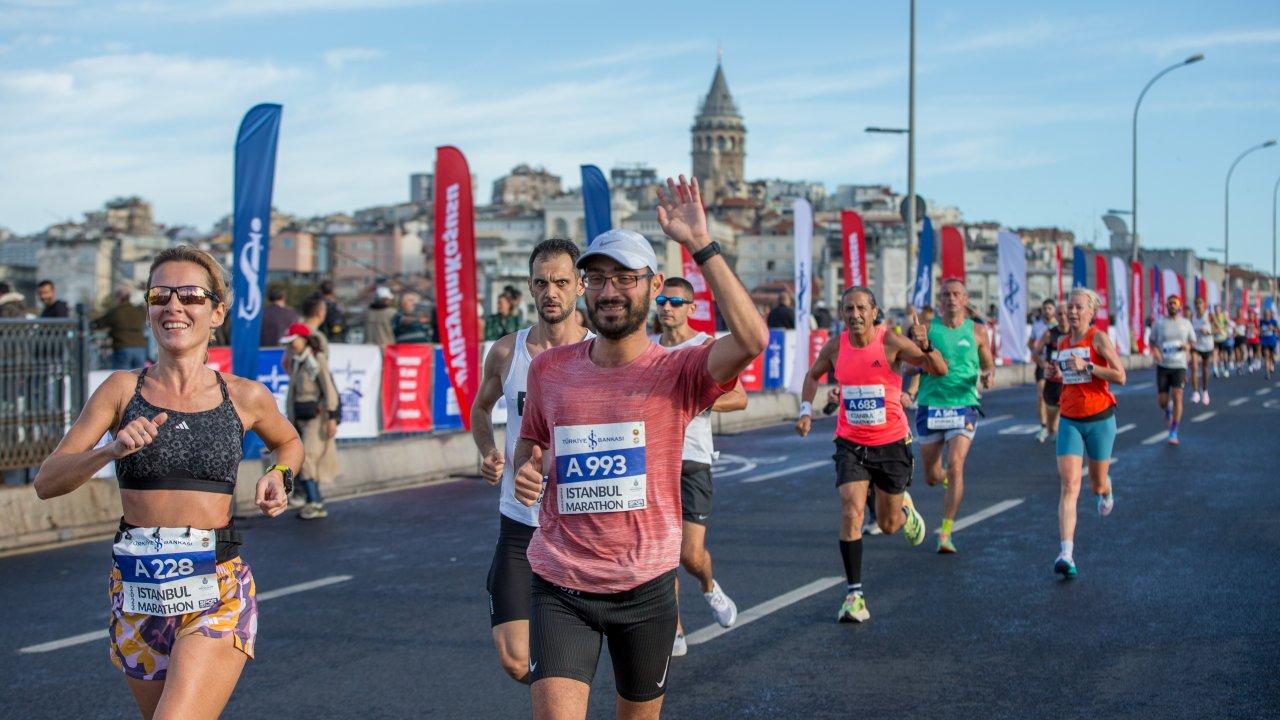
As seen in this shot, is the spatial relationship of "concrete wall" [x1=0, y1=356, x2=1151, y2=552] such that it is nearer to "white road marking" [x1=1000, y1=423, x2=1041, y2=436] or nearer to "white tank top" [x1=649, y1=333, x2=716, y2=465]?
"white road marking" [x1=1000, y1=423, x2=1041, y2=436]

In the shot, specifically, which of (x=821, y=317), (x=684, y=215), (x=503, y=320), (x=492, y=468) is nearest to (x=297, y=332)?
(x=503, y=320)

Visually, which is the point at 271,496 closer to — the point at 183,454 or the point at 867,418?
the point at 183,454

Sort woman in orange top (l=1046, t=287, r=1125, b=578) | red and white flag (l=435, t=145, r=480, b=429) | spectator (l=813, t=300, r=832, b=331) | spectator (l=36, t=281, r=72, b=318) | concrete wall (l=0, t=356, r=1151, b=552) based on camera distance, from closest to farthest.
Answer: woman in orange top (l=1046, t=287, r=1125, b=578) < concrete wall (l=0, t=356, r=1151, b=552) < red and white flag (l=435, t=145, r=480, b=429) < spectator (l=36, t=281, r=72, b=318) < spectator (l=813, t=300, r=832, b=331)

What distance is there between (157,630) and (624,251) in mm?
1716

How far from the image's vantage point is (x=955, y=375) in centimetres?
1030

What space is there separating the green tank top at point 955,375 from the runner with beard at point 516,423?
16.7 feet

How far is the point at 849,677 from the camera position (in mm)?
6496

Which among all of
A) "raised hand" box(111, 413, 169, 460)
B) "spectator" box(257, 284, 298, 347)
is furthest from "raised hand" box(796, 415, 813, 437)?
"spectator" box(257, 284, 298, 347)

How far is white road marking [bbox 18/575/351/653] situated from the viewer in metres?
7.29

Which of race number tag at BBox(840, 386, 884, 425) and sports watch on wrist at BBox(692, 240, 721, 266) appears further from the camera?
race number tag at BBox(840, 386, 884, 425)

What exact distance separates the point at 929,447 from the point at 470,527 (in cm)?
383

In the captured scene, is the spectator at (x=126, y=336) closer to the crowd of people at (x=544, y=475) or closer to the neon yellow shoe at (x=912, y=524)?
the neon yellow shoe at (x=912, y=524)

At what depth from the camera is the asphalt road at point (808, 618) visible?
615cm

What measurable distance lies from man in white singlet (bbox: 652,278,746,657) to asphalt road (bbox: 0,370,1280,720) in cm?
22
